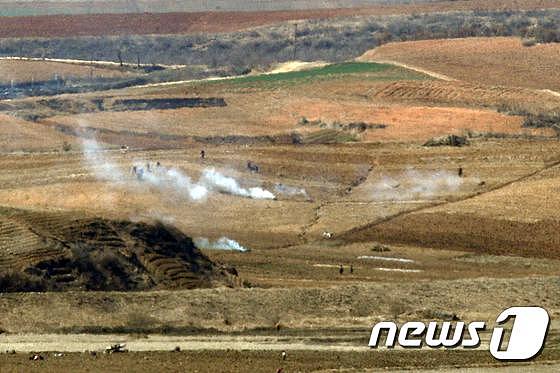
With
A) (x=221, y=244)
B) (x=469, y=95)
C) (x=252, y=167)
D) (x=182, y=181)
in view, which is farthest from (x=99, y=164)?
(x=469, y=95)

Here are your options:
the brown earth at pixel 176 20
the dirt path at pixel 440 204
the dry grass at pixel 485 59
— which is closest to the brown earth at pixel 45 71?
the brown earth at pixel 176 20

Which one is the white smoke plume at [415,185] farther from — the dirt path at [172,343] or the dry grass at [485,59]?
the dry grass at [485,59]

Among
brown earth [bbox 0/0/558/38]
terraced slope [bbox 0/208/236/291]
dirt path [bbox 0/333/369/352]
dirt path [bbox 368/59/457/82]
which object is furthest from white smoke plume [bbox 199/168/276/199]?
brown earth [bbox 0/0/558/38]

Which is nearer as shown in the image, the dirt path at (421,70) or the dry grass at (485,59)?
the dry grass at (485,59)

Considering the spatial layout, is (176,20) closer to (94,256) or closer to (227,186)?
(227,186)

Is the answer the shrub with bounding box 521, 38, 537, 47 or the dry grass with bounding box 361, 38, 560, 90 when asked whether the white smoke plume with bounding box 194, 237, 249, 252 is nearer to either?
the dry grass with bounding box 361, 38, 560, 90
